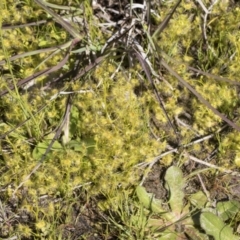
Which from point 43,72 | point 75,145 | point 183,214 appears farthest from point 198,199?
point 43,72

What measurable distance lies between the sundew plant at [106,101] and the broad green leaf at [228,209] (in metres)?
0.11

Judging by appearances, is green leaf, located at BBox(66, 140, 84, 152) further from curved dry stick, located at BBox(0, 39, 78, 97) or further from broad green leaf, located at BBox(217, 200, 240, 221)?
broad green leaf, located at BBox(217, 200, 240, 221)

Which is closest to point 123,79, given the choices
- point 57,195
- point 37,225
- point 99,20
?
point 99,20

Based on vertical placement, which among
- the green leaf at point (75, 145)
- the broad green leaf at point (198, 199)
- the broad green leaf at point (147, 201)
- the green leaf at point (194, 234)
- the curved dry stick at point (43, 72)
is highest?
the curved dry stick at point (43, 72)

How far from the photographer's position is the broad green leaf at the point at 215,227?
4.89 ft

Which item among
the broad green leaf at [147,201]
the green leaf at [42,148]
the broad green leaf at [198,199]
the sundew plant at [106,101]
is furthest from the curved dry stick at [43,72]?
the broad green leaf at [198,199]

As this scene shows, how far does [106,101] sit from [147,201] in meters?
0.38

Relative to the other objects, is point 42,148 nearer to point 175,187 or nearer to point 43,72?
point 43,72

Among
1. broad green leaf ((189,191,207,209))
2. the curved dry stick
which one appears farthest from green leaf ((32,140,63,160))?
broad green leaf ((189,191,207,209))

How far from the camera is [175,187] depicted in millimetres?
1589

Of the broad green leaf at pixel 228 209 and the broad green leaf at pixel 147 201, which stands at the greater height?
the broad green leaf at pixel 228 209

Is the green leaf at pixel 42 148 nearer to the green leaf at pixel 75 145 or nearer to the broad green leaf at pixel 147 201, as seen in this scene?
the green leaf at pixel 75 145

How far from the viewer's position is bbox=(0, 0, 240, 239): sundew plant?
1.57m

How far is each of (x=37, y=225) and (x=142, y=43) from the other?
77cm
